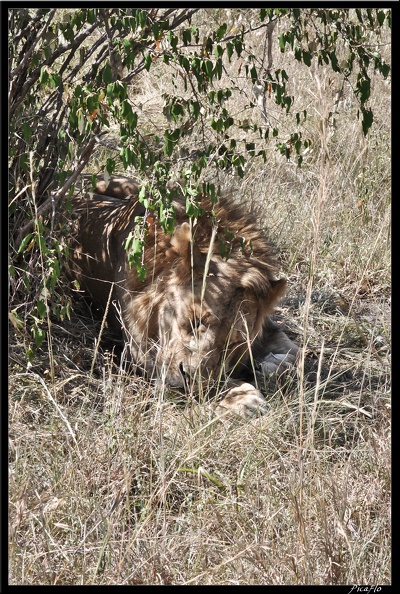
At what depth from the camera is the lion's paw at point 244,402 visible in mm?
4677

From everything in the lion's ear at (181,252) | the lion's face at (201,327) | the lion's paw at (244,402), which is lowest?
the lion's paw at (244,402)

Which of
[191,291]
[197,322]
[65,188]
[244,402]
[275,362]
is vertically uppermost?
[65,188]

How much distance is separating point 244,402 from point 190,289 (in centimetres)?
74

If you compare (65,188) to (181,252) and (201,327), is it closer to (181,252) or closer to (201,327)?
(181,252)

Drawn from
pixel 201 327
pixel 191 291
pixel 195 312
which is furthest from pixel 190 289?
pixel 201 327

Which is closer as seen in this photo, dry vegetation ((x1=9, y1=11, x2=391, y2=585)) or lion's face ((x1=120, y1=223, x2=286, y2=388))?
dry vegetation ((x1=9, y1=11, x2=391, y2=585))

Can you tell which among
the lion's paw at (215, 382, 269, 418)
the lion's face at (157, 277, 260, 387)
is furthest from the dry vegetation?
the lion's face at (157, 277, 260, 387)

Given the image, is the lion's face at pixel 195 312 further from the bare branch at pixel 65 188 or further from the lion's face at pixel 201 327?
the bare branch at pixel 65 188

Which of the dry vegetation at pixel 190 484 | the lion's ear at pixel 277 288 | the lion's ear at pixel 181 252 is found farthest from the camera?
the lion's ear at pixel 277 288

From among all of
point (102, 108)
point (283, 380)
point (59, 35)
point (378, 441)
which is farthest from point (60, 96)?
point (378, 441)

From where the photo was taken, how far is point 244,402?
15.9 feet

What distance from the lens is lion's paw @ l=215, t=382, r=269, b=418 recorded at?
468 cm

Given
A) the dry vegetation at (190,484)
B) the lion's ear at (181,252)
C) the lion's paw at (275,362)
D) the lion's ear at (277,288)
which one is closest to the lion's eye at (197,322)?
the lion's ear at (181,252)

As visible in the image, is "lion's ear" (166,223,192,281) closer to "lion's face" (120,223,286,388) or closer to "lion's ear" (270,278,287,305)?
"lion's face" (120,223,286,388)
